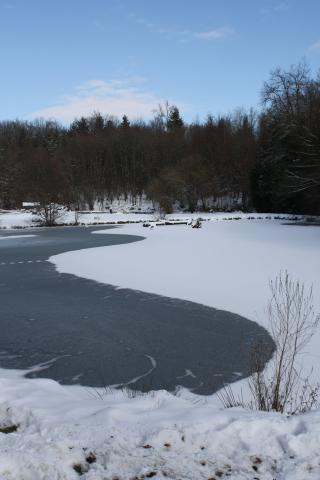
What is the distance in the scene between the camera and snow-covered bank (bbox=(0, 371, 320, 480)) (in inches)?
123

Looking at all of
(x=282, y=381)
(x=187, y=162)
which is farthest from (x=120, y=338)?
(x=187, y=162)

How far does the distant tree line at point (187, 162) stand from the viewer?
139 feet

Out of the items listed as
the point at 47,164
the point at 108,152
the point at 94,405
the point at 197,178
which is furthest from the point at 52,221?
the point at 94,405

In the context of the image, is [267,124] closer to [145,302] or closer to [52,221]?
[52,221]

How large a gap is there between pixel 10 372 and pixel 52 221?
39017mm

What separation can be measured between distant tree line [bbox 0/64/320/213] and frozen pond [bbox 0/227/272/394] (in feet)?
92.9

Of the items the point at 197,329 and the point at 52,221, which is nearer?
the point at 197,329

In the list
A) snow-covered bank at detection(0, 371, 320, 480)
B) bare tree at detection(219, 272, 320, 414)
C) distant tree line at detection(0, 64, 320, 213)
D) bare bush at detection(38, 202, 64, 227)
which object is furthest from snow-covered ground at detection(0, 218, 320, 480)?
bare bush at detection(38, 202, 64, 227)

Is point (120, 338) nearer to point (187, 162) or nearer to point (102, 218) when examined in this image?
point (102, 218)

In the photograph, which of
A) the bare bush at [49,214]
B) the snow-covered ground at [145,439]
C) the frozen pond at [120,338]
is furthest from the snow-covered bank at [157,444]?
the bare bush at [49,214]

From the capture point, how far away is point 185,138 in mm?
73438

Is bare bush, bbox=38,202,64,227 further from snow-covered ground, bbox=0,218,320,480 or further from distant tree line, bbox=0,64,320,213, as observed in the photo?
snow-covered ground, bbox=0,218,320,480

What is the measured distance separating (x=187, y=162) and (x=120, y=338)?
47.7 metres

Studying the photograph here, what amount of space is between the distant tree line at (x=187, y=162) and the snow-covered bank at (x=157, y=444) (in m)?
34.5
